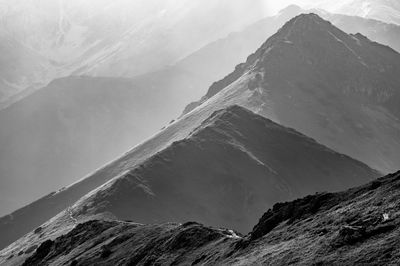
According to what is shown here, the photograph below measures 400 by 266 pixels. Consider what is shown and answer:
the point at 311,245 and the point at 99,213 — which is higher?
the point at 99,213

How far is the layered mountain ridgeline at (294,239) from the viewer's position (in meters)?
42.8

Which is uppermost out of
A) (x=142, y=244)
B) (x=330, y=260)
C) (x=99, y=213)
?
(x=99, y=213)

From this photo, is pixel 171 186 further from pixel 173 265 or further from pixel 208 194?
pixel 173 265

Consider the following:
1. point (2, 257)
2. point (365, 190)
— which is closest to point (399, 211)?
point (365, 190)

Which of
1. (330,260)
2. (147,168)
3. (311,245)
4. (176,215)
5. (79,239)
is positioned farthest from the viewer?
(147,168)

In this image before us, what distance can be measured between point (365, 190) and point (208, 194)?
136 meters

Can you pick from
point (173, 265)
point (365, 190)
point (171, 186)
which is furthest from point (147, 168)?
point (365, 190)

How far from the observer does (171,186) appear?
18912 centimetres

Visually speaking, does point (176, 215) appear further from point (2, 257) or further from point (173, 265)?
point (173, 265)

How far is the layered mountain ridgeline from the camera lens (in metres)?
42.8

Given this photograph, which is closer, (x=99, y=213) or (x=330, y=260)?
(x=330, y=260)

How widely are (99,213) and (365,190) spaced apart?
132 m

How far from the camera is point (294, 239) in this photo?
168 ft

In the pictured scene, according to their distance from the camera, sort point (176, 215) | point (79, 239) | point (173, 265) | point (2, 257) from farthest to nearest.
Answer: point (2, 257), point (176, 215), point (79, 239), point (173, 265)
